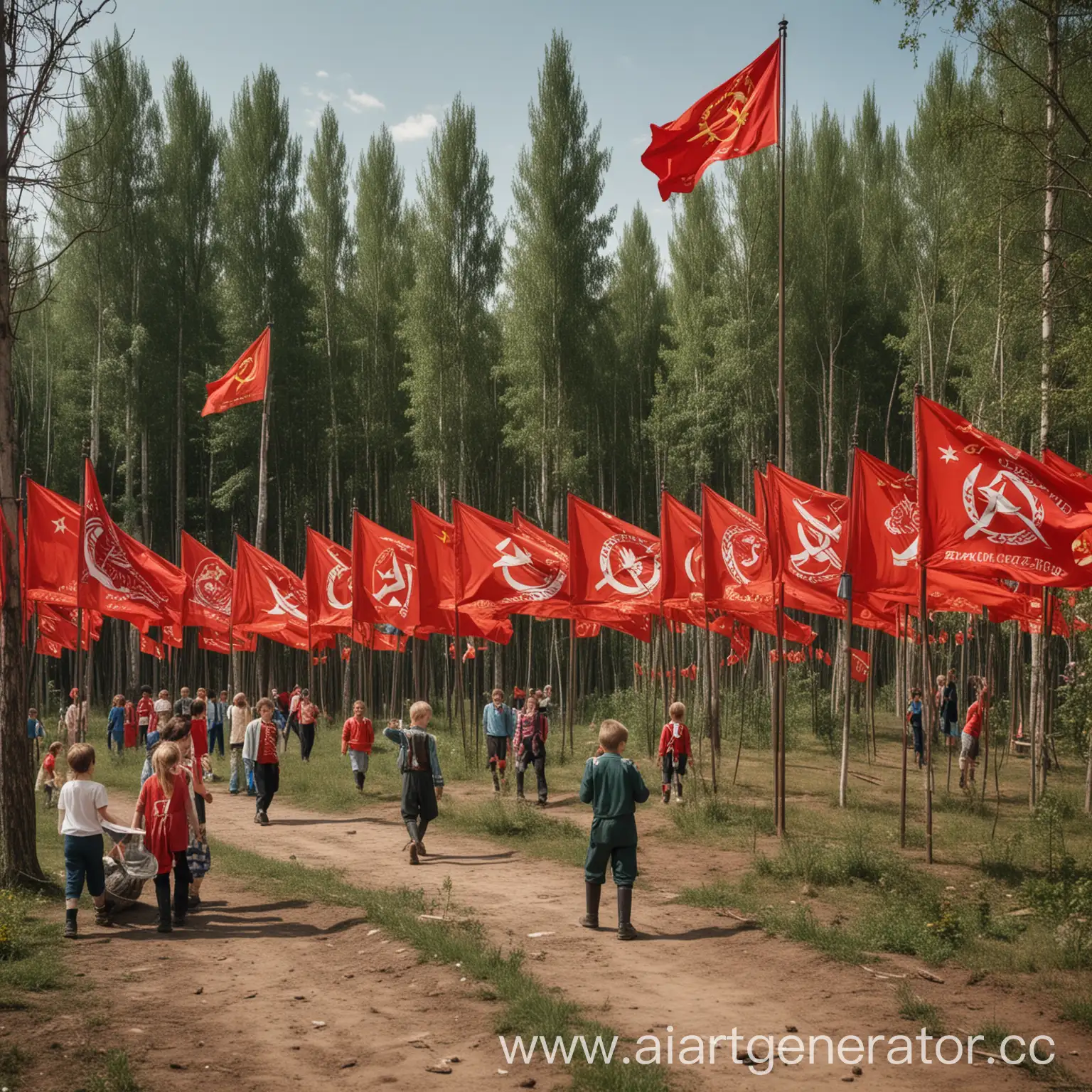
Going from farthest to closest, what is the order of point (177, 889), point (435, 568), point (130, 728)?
point (130, 728) < point (435, 568) < point (177, 889)

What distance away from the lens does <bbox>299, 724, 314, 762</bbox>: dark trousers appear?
2448 cm

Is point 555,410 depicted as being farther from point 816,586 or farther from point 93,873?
point 93,873

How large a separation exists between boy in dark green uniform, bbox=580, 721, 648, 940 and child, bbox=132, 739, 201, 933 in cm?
345

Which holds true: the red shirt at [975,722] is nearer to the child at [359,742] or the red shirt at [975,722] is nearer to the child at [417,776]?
the child at [359,742]

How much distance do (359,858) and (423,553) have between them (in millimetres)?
7878

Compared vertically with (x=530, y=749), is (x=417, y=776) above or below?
above

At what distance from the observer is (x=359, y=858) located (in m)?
13.0

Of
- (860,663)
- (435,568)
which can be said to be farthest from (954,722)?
(435,568)

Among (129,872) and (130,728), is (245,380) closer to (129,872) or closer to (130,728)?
(130,728)

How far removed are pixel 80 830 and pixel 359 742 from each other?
9.82 meters

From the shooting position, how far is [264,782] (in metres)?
15.9

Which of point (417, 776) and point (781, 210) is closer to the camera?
point (417, 776)

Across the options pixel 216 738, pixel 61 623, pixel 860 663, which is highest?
pixel 61 623

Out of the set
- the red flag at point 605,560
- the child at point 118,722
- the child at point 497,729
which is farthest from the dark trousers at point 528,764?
the child at point 118,722
